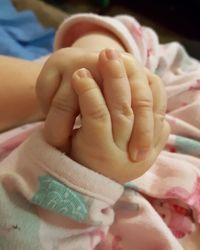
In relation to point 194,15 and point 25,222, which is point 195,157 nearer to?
point 25,222

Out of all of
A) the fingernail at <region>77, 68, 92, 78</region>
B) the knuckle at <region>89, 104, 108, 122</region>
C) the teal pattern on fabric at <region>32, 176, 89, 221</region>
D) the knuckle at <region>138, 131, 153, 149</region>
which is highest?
the fingernail at <region>77, 68, 92, 78</region>

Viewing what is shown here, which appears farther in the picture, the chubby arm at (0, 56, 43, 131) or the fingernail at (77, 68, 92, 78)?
the chubby arm at (0, 56, 43, 131)

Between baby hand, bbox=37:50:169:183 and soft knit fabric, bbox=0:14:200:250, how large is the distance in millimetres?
15

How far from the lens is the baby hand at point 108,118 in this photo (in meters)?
0.42

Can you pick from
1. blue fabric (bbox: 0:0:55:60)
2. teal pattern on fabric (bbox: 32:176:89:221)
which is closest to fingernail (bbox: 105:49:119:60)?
teal pattern on fabric (bbox: 32:176:89:221)

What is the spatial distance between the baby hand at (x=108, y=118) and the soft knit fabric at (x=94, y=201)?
0.05 feet

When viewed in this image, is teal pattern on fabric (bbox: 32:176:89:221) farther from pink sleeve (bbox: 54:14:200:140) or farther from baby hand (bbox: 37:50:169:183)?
pink sleeve (bbox: 54:14:200:140)

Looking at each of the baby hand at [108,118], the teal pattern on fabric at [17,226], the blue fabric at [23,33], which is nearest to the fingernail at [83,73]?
the baby hand at [108,118]

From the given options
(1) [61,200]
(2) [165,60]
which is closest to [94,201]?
(1) [61,200]

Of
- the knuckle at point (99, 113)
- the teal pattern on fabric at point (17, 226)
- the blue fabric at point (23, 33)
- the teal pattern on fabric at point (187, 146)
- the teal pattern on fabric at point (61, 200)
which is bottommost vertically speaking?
the blue fabric at point (23, 33)

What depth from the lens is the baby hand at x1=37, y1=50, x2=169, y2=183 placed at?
0.42 metres

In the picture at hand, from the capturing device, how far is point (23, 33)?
85 centimetres

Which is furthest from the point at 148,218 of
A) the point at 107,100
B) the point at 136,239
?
the point at 107,100

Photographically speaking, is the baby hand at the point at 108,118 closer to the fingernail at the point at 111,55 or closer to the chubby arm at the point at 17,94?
the fingernail at the point at 111,55
